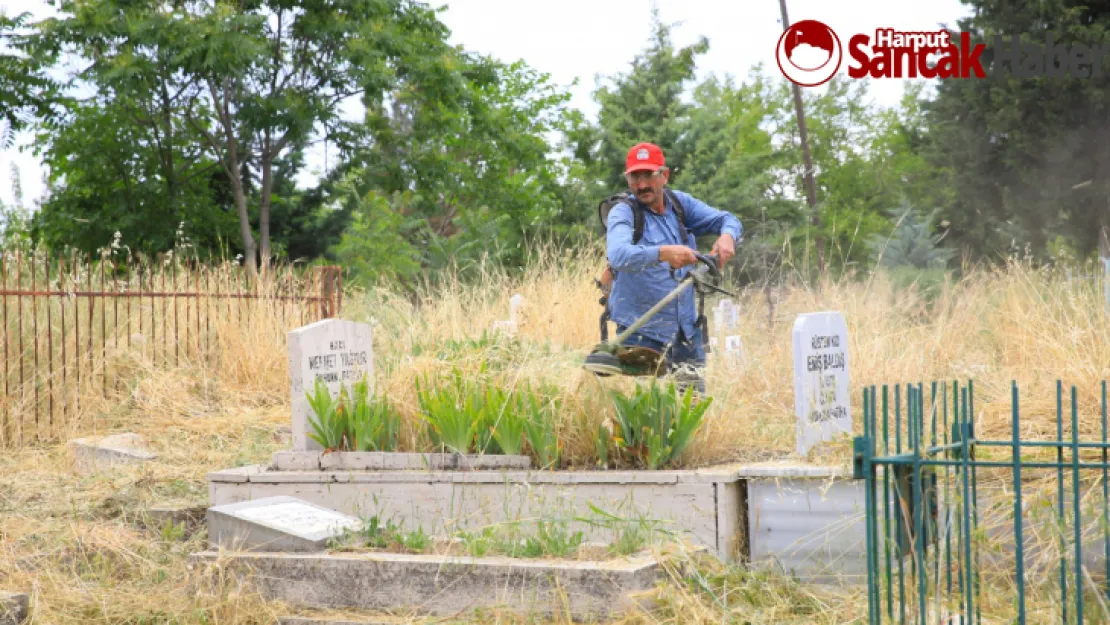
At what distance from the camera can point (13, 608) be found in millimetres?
4492

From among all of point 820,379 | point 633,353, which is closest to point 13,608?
point 633,353

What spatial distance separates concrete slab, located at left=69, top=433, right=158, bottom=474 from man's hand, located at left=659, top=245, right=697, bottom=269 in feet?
14.4

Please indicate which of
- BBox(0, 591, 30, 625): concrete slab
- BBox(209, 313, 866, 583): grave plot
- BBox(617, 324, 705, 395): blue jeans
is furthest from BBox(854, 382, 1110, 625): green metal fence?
BBox(0, 591, 30, 625): concrete slab

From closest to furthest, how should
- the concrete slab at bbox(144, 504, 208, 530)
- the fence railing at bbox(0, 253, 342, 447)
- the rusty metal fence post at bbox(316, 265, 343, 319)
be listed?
the concrete slab at bbox(144, 504, 208, 530) < the fence railing at bbox(0, 253, 342, 447) < the rusty metal fence post at bbox(316, 265, 343, 319)

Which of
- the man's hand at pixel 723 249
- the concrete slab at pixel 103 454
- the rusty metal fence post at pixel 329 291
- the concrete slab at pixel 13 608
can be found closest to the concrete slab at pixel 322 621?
the concrete slab at pixel 13 608

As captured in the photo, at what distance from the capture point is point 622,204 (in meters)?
6.00

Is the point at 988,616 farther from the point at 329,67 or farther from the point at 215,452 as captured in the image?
the point at 329,67

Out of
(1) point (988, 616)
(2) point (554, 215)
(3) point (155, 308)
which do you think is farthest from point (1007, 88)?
(1) point (988, 616)

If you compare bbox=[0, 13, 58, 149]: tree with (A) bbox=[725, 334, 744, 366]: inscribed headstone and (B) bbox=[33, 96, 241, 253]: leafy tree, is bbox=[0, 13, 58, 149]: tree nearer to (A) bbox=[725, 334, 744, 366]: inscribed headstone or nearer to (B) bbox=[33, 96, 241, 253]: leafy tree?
(B) bbox=[33, 96, 241, 253]: leafy tree

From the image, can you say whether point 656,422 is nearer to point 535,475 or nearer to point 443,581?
point 535,475

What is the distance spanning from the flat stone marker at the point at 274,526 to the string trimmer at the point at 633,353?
1412 mm

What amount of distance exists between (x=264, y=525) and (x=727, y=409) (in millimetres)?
2394

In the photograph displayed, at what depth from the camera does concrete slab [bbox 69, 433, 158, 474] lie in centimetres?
782

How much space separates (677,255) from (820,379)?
41.8 inches
